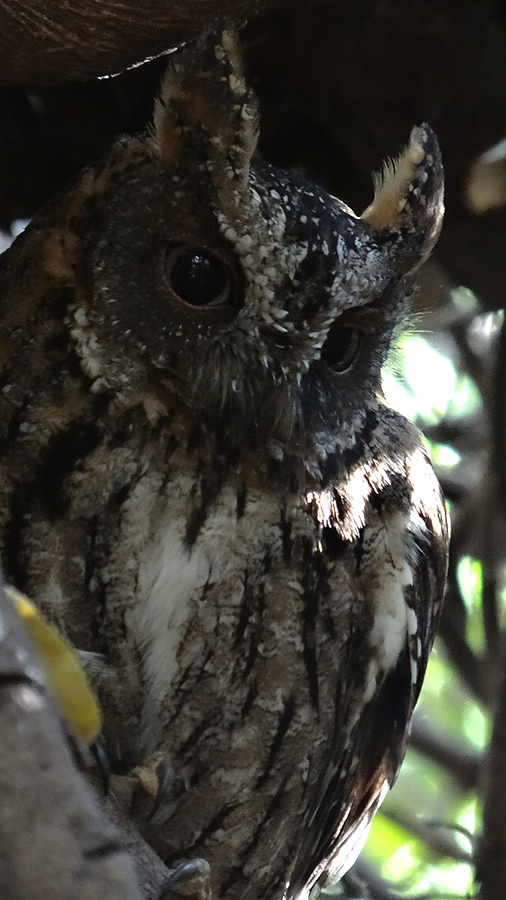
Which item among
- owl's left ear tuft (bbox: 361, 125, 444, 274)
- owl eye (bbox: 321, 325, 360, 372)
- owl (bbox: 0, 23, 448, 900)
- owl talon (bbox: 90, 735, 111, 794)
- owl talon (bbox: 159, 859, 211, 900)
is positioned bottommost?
owl talon (bbox: 159, 859, 211, 900)

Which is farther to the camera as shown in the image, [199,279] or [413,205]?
[413,205]

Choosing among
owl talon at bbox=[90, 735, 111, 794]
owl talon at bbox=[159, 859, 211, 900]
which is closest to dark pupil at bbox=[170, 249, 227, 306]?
owl talon at bbox=[90, 735, 111, 794]

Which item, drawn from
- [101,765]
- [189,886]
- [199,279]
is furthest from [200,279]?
[189,886]

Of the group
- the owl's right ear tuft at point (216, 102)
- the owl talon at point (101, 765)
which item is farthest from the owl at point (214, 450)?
the owl talon at point (101, 765)

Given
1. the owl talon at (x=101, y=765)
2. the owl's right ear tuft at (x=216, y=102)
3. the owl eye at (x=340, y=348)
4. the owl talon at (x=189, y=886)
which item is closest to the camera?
the owl talon at (x=189, y=886)

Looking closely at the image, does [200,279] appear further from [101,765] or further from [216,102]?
[101,765]

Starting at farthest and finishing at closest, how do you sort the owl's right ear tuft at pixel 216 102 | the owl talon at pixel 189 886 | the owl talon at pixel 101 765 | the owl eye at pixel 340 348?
the owl eye at pixel 340 348 → the owl's right ear tuft at pixel 216 102 → the owl talon at pixel 101 765 → the owl talon at pixel 189 886

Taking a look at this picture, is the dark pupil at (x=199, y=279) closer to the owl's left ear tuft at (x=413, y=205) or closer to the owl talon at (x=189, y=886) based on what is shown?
the owl's left ear tuft at (x=413, y=205)

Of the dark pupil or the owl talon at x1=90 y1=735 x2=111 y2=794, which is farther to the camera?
the dark pupil

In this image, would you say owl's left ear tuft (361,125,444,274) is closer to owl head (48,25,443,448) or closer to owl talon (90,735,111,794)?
owl head (48,25,443,448)
